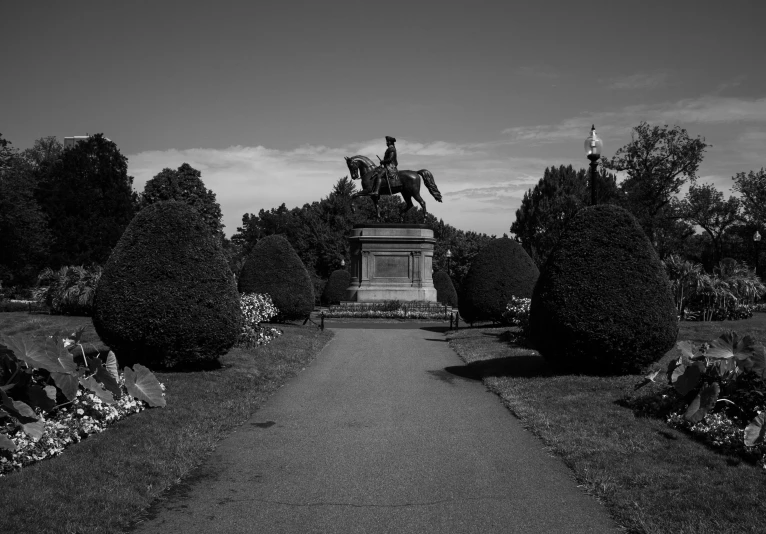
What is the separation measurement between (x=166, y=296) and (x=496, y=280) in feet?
50.3

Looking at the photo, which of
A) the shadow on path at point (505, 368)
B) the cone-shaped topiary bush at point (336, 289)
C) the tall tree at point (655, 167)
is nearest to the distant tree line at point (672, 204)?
the tall tree at point (655, 167)

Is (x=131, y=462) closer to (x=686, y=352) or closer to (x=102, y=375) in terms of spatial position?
(x=102, y=375)

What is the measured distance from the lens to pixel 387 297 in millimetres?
34969

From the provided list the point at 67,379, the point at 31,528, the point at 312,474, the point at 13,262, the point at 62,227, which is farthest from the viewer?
the point at 62,227

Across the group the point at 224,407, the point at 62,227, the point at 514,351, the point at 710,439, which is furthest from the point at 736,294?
the point at 62,227

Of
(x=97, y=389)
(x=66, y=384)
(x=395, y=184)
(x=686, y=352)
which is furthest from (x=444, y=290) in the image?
(x=66, y=384)

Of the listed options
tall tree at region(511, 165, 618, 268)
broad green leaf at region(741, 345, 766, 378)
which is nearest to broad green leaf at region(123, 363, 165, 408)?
broad green leaf at region(741, 345, 766, 378)

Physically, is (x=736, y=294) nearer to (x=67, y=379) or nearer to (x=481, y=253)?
(x=481, y=253)

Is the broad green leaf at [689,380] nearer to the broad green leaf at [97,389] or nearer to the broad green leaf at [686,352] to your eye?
the broad green leaf at [686,352]

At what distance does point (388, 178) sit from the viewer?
3603cm

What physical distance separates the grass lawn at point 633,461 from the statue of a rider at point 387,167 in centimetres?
2384

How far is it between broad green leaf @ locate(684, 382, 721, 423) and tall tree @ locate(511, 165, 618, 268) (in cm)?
6123

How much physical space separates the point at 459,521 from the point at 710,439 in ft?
12.3

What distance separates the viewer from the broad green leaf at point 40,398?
291 inches
